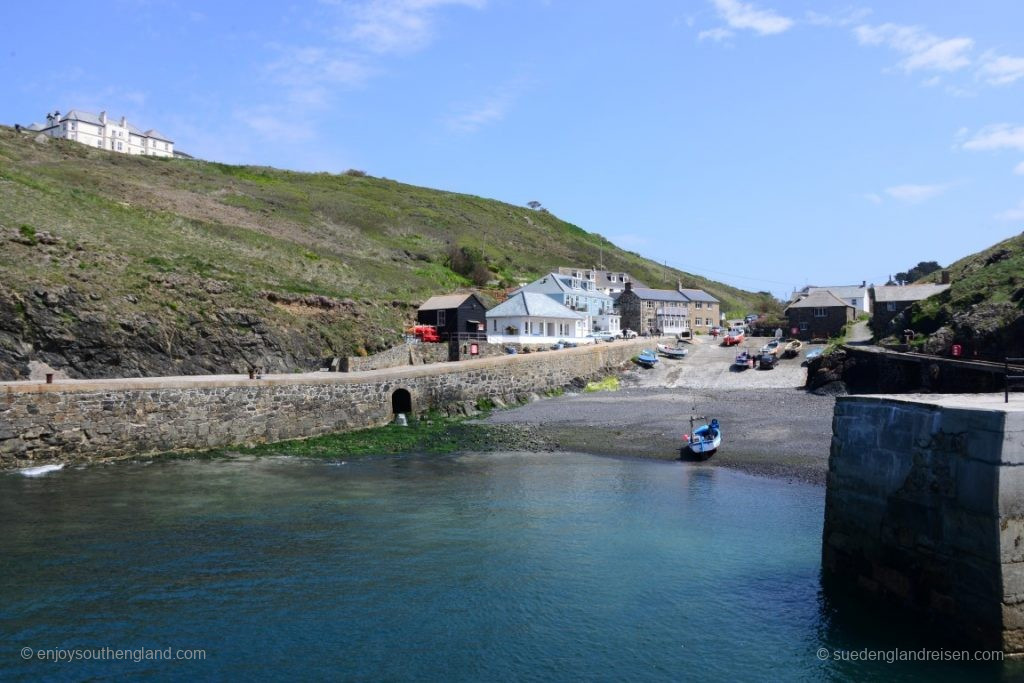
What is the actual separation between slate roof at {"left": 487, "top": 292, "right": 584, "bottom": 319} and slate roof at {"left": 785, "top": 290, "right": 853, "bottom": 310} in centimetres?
2496

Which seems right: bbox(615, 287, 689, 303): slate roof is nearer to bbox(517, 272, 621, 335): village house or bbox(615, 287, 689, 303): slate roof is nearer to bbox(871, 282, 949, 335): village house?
bbox(517, 272, 621, 335): village house

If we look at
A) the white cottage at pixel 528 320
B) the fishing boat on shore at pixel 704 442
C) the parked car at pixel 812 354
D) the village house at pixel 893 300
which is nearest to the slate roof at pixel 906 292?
the village house at pixel 893 300

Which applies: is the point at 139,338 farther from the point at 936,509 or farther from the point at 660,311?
the point at 660,311

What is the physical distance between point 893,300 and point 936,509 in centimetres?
5871

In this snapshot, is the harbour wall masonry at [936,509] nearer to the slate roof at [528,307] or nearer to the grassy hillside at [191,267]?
the grassy hillside at [191,267]

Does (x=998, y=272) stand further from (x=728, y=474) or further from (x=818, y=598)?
(x=818, y=598)

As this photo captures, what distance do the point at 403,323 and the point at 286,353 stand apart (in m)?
17.0

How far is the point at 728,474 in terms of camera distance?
28.0 meters

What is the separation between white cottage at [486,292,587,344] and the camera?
67750mm

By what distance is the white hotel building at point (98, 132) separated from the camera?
14050 centimetres

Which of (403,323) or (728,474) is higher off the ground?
(403,323)

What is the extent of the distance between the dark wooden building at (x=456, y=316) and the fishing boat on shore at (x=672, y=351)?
59.3 ft

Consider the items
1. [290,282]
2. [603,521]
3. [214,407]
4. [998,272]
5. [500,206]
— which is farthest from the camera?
[500,206]

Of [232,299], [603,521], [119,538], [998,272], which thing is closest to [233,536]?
[119,538]
